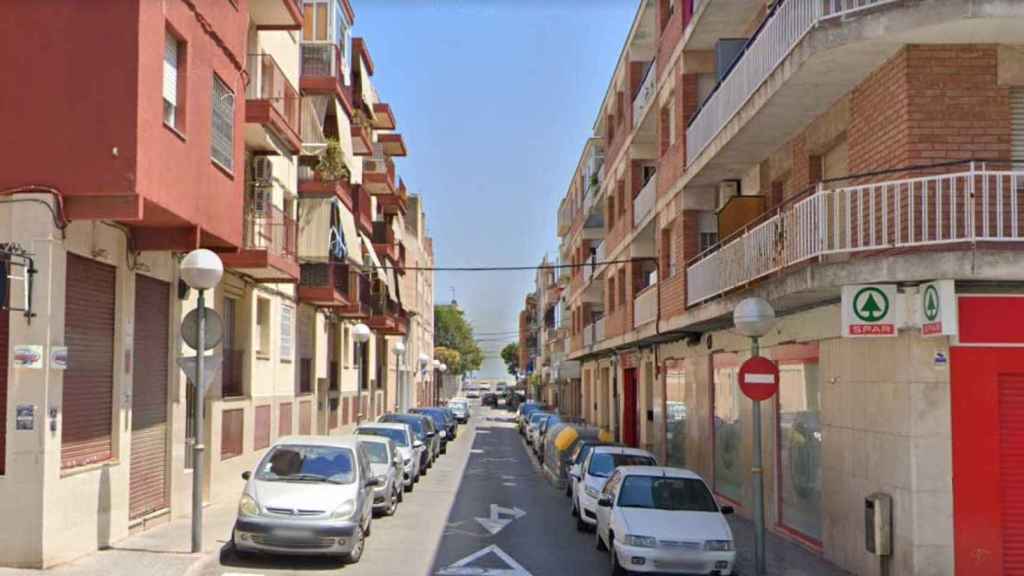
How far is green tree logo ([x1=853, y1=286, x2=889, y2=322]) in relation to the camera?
1118 centimetres

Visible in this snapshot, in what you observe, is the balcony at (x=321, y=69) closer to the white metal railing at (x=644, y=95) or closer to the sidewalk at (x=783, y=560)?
the white metal railing at (x=644, y=95)

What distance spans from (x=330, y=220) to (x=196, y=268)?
13.2m

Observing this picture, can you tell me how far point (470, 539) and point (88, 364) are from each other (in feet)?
20.4

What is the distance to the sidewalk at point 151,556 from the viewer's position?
11.3 metres

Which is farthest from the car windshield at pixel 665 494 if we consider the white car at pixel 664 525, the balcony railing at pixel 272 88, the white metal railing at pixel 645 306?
the white metal railing at pixel 645 306

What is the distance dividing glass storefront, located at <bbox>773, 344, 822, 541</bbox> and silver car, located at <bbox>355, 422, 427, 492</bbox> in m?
9.23

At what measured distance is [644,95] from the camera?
26.7 metres

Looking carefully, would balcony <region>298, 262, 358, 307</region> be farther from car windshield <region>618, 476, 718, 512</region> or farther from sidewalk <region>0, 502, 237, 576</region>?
car windshield <region>618, 476, 718, 512</region>

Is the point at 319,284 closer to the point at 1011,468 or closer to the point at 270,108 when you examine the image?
the point at 270,108

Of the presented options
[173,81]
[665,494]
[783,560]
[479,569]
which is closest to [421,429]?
[783,560]

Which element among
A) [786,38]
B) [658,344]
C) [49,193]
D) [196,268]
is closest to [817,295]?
[786,38]

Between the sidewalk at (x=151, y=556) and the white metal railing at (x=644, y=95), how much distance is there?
15243 millimetres

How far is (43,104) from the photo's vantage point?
37.6ft

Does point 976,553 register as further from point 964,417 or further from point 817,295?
point 817,295
